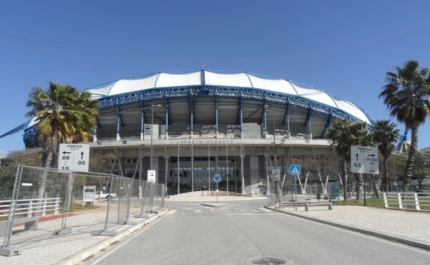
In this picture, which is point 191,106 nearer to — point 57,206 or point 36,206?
point 57,206

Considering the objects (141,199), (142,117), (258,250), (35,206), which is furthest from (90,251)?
(142,117)

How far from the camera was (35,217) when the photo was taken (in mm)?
10539

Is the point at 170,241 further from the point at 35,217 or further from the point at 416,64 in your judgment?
the point at 416,64

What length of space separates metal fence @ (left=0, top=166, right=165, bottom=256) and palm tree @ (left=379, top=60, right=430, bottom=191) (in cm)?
2244

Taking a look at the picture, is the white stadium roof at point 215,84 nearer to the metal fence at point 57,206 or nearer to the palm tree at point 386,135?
the palm tree at point 386,135

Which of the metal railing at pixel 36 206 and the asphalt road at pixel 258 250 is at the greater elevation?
the metal railing at pixel 36 206

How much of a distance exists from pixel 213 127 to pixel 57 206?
211ft

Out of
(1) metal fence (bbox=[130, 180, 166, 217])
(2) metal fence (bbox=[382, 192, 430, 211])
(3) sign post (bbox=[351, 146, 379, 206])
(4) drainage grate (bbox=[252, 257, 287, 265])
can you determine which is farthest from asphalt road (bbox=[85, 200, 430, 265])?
(3) sign post (bbox=[351, 146, 379, 206])

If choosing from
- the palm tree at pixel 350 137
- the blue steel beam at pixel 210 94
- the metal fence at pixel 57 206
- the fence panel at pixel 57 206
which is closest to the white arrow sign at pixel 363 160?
the palm tree at pixel 350 137

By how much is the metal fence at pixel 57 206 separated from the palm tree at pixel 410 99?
22441mm

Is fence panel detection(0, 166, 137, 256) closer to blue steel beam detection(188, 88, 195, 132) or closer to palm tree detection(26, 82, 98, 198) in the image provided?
palm tree detection(26, 82, 98, 198)

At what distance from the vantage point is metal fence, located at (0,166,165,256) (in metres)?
8.86

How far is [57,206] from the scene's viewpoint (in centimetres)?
1141

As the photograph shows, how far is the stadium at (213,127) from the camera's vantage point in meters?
68.4
